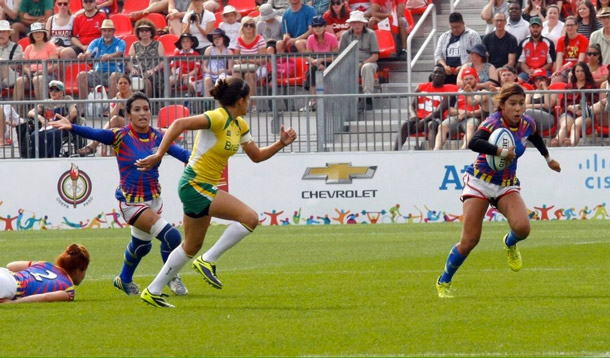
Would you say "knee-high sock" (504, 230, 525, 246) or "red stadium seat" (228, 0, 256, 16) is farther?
"red stadium seat" (228, 0, 256, 16)

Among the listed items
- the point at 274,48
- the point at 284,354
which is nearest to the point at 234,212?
the point at 284,354

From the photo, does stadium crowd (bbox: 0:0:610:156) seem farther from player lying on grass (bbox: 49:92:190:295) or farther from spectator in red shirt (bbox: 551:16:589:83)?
player lying on grass (bbox: 49:92:190:295)

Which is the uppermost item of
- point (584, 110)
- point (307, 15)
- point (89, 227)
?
point (307, 15)

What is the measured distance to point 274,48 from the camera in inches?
998

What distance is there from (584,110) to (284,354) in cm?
1385

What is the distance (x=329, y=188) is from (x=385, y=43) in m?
5.42

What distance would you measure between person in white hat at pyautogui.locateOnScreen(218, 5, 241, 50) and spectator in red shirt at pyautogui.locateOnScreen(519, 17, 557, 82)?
5985 millimetres

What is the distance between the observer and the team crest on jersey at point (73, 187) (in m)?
21.7

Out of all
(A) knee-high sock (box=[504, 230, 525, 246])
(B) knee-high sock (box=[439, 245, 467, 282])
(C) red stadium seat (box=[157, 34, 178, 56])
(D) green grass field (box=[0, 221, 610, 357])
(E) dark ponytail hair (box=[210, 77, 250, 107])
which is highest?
(C) red stadium seat (box=[157, 34, 178, 56])

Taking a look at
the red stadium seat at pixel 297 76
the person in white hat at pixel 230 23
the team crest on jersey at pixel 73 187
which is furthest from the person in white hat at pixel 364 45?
the team crest on jersey at pixel 73 187

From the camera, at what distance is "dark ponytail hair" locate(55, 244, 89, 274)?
11.7 metres

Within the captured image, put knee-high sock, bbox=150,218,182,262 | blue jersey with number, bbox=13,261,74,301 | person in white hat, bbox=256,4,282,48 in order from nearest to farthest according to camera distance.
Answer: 1. blue jersey with number, bbox=13,261,74,301
2. knee-high sock, bbox=150,218,182,262
3. person in white hat, bbox=256,4,282,48

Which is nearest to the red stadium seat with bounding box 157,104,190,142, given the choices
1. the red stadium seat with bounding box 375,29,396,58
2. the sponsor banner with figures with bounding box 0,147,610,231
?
the sponsor banner with figures with bounding box 0,147,610,231

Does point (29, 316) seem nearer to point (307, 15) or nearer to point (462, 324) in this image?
point (462, 324)
